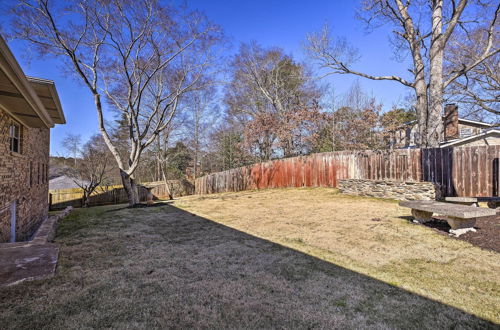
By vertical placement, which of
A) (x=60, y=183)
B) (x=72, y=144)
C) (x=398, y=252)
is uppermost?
(x=72, y=144)

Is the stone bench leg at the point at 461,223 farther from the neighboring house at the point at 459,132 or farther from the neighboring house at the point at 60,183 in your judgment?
the neighboring house at the point at 60,183

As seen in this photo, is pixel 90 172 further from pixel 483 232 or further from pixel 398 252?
pixel 483 232

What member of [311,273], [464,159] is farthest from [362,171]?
[311,273]

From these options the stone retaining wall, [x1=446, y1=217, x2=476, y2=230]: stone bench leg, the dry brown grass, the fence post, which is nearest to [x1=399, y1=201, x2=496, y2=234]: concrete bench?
[x1=446, y1=217, x2=476, y2=230]: stone bench leg

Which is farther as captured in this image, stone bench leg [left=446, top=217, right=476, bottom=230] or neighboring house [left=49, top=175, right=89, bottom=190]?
neighboring house [left=49, top=175, right=89, bottom=190]

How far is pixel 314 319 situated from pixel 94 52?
10990mm

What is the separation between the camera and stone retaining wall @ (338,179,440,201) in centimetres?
802

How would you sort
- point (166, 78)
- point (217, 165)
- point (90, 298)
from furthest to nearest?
1. point (217, 165)
2. point (166, 78)
3. point (90, 298)

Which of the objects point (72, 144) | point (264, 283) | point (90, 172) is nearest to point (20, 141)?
point (264, 283)

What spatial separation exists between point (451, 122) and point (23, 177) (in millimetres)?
24233

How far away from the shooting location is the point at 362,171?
11.5 m

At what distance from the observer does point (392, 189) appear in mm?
9023

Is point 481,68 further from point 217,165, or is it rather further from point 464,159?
point 217,165

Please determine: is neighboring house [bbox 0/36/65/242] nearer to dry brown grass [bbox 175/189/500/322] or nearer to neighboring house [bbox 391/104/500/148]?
dry brown grass [bbox 175/189/500/322]
